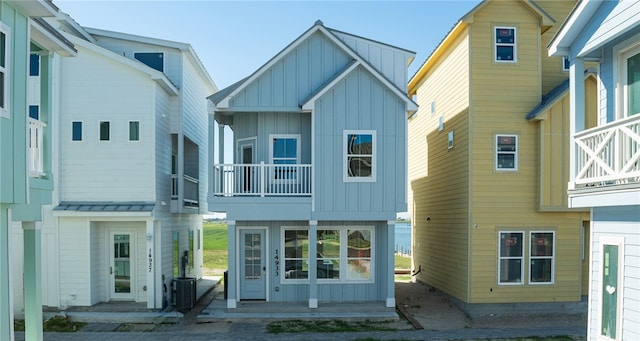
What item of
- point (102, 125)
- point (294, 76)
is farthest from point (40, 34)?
point (294, 76)

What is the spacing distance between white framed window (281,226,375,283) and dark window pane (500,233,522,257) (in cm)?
377

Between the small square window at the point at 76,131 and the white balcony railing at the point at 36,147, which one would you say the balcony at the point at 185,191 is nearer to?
the small square window at the point at 76,131

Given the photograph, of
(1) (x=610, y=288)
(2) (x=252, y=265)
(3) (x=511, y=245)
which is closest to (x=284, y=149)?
(2) (x=252, y=265)

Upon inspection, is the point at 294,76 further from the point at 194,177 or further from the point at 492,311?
the point at 492,311

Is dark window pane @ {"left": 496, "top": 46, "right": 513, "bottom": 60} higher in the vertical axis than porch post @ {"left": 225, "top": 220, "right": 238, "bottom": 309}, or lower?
higher

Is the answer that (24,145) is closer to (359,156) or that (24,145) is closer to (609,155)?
(359,156)

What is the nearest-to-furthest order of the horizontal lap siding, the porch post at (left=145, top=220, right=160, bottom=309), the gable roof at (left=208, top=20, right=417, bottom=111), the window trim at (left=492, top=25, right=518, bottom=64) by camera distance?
the gable roof at (left=208, top=20, right=417, bottom=111), the porch post at (left=145, top=220, right=160, bottom=309), the window trim at (left=492, top=25, right=518, bottom=64), the horizontal lap siding

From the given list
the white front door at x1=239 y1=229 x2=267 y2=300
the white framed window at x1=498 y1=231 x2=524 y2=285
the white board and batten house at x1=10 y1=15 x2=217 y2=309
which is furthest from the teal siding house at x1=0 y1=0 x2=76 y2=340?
the white framed window at x1=498 y1=231 x2=524 y2=285

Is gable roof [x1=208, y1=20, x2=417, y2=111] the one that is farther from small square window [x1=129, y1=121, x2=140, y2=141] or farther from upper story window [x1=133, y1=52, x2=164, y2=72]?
upper story window [x1=133, y1=52, x2=164, y2=72]

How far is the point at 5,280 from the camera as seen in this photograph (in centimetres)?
755

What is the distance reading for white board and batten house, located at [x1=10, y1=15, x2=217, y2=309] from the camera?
551 inches

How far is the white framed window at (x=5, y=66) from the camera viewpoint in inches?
295

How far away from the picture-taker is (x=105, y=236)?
14.9 metres

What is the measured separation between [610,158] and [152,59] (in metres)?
13.9
